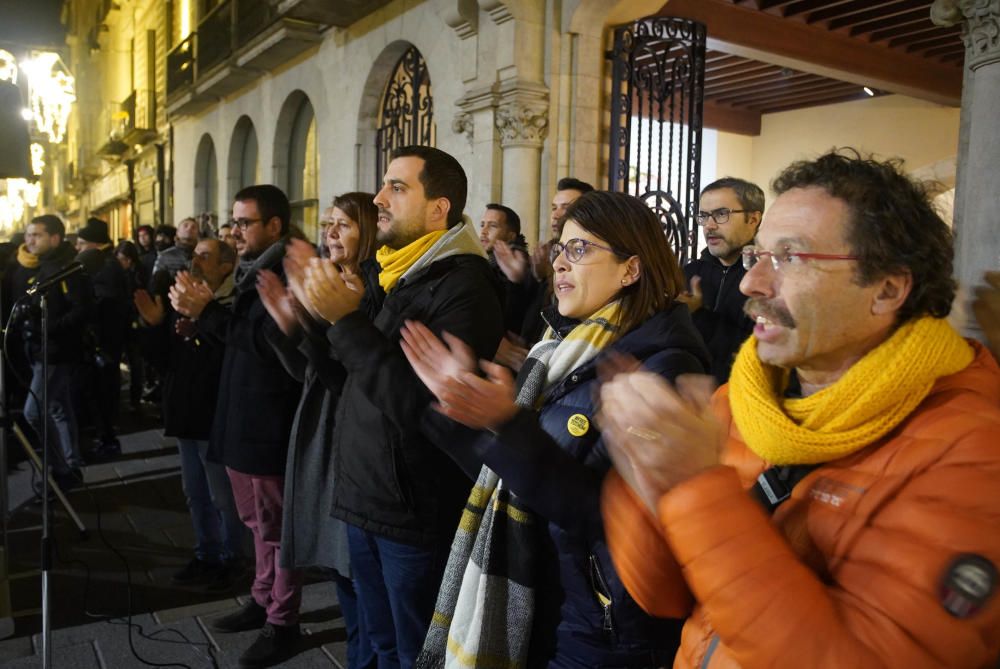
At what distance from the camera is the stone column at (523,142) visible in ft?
22.4

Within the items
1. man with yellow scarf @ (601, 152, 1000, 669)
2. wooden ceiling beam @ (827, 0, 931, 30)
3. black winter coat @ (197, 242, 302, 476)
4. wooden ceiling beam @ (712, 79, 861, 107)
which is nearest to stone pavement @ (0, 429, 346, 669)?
black winter coat @ (197, 242, 302, 476)

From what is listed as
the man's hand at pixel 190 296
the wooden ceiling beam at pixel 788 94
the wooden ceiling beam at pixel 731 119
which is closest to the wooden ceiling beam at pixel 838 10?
the wooden ceiling beam at pixel 788 94

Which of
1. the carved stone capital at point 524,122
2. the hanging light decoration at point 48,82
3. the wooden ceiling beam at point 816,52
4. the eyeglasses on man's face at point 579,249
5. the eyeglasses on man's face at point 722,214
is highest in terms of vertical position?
the wooden ceiling beam at point 816,52

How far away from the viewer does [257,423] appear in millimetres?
3459

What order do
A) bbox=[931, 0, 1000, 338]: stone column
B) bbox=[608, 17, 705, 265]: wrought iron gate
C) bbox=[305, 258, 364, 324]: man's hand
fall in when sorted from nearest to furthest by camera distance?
bbox=[305, 258, 364, 324]: man's hand
bbox=[931, 0, 1000, 338]: stone column
bbox=[608, 17, 705, 265]: wrought iron gate

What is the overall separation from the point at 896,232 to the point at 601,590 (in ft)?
3.17

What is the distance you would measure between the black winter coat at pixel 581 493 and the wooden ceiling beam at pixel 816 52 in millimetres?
7236

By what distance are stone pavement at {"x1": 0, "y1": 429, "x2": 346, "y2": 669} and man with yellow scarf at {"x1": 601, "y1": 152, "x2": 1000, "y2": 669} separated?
110 inches

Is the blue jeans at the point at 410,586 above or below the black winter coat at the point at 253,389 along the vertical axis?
below

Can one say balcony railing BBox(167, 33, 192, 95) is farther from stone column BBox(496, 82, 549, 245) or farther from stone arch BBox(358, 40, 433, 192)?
stone column BBox(496, 82, 549, 245)

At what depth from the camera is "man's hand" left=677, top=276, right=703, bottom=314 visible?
343 cm

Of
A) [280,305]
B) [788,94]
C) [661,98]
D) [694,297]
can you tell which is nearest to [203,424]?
[280,305]

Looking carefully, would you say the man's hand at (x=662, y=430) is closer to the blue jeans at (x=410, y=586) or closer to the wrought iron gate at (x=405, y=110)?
the blue jeans at (x=410, y=586)

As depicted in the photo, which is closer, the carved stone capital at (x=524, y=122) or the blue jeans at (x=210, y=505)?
the blue jeans at (x=210, y=505)
